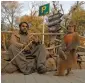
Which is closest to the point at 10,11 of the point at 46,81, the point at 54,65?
the point at 54,65

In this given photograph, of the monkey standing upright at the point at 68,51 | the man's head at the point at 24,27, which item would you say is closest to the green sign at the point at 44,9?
the man's head at the point at 24,27

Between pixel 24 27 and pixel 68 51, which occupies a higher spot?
pixel 24 27

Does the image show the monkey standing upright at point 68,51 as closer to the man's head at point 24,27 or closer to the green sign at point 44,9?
the man's head at point 24,27

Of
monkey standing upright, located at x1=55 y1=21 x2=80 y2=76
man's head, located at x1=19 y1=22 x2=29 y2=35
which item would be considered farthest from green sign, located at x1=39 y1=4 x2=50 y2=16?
monkey standing upright, located at x1=55 y1=21 x2=80 y2=76

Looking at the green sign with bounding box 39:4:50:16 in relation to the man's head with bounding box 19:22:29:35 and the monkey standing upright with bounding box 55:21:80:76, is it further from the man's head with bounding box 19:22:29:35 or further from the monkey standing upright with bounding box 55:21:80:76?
the monkey standing upright with bounding box 55:21:80:76

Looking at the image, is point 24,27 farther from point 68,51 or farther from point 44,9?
point 44,9

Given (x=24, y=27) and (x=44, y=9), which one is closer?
(x=24, y=27)

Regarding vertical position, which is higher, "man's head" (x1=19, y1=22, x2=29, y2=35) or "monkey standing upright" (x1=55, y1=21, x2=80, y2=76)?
"man's head" (x1=19, y1=22, x2=29, y2=35)

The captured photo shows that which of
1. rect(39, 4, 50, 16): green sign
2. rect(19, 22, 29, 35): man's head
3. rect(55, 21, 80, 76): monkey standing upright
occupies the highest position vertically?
rect(39, 4, 50, 16): green sign

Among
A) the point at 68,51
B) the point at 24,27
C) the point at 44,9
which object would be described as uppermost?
the point at 44,9

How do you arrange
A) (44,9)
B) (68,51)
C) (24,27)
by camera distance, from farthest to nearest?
(44,9), (24,27), (68,51)

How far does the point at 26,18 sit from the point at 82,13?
4.73 meters

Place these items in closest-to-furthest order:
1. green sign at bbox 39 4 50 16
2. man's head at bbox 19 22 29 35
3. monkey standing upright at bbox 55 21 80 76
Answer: monkey standing upright at bbox 55 21 80 76 < man's head at bbox 19 22 29 35 < green sign at bbox 39 4 50 16

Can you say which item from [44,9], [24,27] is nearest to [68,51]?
[24,27]
